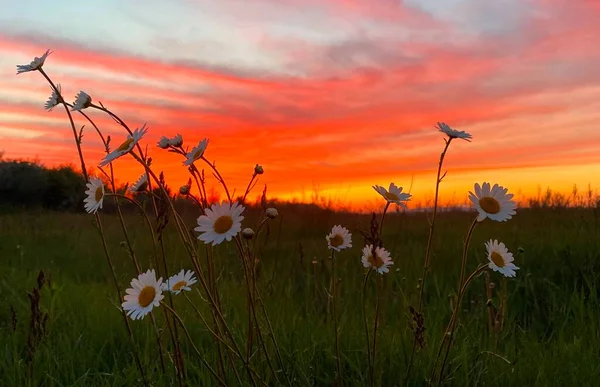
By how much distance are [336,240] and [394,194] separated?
336 mm

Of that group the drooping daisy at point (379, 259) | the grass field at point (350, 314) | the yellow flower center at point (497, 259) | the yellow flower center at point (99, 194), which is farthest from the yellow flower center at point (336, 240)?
the yellow flower center at point (99, 194)

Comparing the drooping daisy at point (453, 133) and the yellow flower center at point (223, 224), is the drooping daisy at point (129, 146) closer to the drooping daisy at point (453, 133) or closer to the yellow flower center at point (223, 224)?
the yellow flower center at point (223, 224)

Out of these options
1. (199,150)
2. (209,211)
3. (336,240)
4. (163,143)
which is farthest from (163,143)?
(336,240)

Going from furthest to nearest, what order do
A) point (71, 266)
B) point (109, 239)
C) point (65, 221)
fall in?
1. point (65, 221)
2. point (109, 239)
3. point (71, 266)

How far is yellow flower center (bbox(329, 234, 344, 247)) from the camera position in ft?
7.97

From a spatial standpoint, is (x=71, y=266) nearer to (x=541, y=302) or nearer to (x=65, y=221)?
(x=65, y=221)

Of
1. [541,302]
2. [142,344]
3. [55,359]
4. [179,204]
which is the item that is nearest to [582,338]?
[541,302]

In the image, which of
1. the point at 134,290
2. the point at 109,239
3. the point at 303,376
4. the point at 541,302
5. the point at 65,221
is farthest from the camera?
the point at 65,221

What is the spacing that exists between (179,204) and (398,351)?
1026cm

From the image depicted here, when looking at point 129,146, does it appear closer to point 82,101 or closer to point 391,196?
point 82,101

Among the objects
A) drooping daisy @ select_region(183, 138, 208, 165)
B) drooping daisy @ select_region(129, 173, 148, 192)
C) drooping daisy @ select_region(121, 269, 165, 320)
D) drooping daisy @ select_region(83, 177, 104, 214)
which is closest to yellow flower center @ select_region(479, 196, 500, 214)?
drooping daisy @ select_region(183, 138, 208, 165)

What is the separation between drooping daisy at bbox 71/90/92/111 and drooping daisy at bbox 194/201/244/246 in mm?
878

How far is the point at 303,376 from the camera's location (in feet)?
8.73

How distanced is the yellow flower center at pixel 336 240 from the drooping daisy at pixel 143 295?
0.78m
